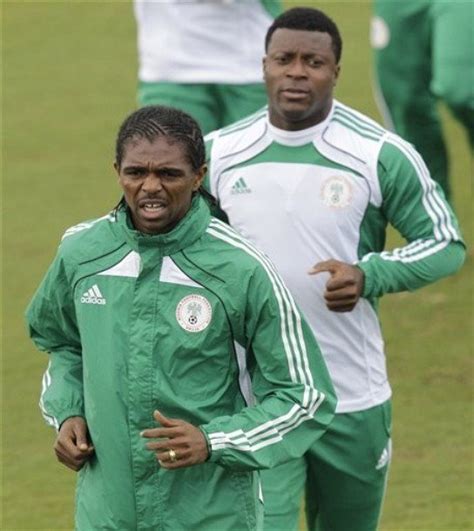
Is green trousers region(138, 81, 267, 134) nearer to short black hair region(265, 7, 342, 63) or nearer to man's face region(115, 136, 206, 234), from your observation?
short black hair region(265, 7, 342, 63)

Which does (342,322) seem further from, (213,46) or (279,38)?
(213,46)

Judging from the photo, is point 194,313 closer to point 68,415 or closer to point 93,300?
point 93,300

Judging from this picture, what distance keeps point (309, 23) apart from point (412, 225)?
80 cm

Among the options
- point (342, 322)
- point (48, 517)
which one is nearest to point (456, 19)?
point (48, 517)

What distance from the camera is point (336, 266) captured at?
6.37 m

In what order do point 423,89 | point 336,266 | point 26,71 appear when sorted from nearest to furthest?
point 336,266, point 423,89, point 26,71

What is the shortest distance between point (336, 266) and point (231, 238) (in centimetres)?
101

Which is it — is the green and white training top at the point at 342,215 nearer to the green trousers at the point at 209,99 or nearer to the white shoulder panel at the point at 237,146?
the white shoulder panel at the point at 237,146

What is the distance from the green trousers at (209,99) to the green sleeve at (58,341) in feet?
15.4

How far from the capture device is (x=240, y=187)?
6.64 m

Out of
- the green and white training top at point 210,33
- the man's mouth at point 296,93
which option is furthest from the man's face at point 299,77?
the green and white training top at point 210,33

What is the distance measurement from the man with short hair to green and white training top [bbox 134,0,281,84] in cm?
373

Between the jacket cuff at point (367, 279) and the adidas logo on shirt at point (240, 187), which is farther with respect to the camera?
the adidas logo on shirt at point (240, 187)

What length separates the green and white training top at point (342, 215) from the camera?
6.55m
